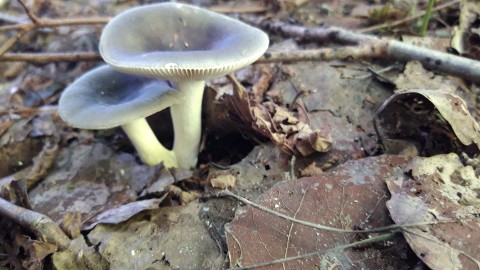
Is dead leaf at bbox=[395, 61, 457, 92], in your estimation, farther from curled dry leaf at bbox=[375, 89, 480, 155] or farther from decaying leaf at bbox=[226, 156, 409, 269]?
decaying leaf at bbox=[226, 156, 409, 269]

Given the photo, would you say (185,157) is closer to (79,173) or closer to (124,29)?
(79,173)

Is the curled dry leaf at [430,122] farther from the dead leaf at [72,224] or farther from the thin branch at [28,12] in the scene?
the thin branch at [28,12]

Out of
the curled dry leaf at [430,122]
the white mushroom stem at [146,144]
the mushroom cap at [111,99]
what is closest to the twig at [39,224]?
the mushroom cap at [111,99]

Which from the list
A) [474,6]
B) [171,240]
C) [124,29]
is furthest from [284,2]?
[171,240]

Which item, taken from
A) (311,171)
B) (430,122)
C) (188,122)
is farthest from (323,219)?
(188,122)

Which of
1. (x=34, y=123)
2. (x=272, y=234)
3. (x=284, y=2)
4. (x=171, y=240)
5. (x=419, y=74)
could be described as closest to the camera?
(x=272, y=234)

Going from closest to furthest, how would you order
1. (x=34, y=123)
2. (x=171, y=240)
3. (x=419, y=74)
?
(x=171, y=240), (x=419, y=74), (x=34, y=123)
